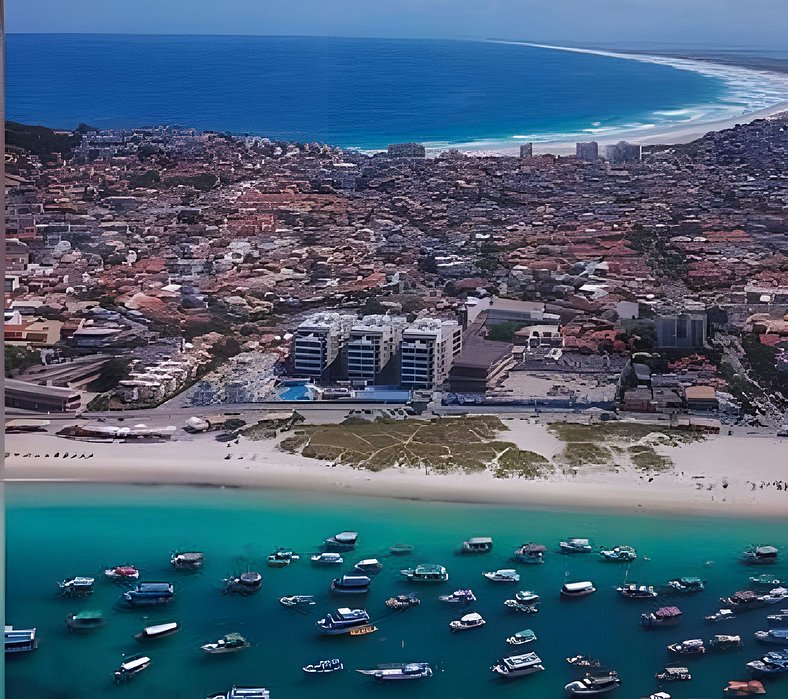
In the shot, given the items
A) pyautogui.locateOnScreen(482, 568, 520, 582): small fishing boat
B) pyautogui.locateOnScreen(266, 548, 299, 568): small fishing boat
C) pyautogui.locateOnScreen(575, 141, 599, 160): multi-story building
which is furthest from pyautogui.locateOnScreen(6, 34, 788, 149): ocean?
pyautogui.locateOnScreen(482, 568, 520, 582): small fishing boat

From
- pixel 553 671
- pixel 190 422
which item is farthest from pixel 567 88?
pixel 553 671

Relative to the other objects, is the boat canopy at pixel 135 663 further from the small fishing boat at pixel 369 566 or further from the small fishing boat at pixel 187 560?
the small fishing boat at pixel 369 566

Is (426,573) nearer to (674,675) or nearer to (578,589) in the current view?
(578,589)

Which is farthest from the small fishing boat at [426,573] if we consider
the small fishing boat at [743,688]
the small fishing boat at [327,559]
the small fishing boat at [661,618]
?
the small fishing boat at [743,688]

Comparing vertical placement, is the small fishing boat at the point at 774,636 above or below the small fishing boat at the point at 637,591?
below

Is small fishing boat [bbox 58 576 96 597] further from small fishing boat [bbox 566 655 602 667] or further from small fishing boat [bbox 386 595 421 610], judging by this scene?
small fishing boat [bbox 566 655 602 667]

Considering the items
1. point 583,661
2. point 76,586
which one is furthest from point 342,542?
point 583,661

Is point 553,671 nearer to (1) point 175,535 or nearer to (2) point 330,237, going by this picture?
(1) point 175,535

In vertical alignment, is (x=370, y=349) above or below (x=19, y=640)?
above
